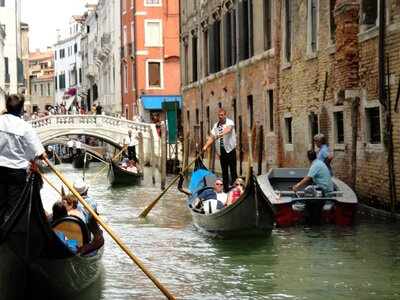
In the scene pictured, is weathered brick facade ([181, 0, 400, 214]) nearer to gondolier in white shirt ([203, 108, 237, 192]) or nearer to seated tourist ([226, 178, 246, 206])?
gondolier in white shirt ([203, 108, 237, 192])

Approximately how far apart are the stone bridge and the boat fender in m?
18.6

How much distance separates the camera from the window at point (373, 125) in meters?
11.2

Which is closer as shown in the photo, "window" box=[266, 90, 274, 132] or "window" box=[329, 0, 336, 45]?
"window" box=[329, 0, 336, 45]

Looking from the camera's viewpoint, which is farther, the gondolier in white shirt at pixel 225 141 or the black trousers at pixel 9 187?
the gondolier in white shirt at pixel 225 141

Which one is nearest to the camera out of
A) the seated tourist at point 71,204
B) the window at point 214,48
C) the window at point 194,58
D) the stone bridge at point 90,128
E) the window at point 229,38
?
the seated tourist at point 71,204

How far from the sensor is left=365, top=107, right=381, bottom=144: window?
11.2 meters

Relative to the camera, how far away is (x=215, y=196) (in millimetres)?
10000

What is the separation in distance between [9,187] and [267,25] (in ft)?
33.9

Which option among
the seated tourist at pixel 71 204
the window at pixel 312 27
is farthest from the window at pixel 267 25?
the seated tourist at pixel 71 204

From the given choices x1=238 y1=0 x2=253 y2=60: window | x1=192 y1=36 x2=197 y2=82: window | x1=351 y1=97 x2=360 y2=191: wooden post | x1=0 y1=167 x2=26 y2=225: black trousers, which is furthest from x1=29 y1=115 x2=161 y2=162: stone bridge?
x1=0 y1=167 x2=26 y2=225: black trousers

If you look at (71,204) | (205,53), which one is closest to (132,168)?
(205,53)

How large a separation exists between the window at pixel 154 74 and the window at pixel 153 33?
1.97ft

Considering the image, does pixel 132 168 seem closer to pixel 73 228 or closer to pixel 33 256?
pixel 73 228

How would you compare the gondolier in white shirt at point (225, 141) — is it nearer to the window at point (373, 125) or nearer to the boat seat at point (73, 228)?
the window at point (373, 125)
